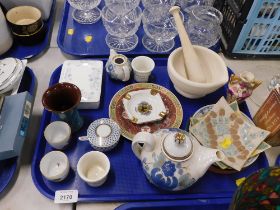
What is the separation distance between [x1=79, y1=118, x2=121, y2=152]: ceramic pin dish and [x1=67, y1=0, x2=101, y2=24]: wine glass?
48 centimetres

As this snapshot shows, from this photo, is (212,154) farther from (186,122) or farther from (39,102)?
(39,102)

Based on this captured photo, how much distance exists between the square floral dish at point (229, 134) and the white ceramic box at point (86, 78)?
0.28 metres

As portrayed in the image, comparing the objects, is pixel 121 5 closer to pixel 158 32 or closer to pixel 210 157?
pixel 158 32

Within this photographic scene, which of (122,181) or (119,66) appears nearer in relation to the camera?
(122,181)

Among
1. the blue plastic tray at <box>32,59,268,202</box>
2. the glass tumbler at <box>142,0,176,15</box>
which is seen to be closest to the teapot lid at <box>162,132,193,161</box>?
the blue plastic tray at <box>32,59,268,202</box>

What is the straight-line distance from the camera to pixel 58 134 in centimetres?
Answer: 68

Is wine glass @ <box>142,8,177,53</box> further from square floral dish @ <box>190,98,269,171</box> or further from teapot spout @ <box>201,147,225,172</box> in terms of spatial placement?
teapot spout @ <box>201,147,225,172</box>

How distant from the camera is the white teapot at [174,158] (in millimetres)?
517

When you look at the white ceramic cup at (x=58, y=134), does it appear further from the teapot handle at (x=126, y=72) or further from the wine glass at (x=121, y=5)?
the wine glass at (x=121, y=5)

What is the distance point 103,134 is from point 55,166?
0.14 m

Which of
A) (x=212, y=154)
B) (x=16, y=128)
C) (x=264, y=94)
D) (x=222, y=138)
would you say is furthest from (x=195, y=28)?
(x=16, y=128)

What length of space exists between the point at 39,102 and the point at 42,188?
10.7 inches

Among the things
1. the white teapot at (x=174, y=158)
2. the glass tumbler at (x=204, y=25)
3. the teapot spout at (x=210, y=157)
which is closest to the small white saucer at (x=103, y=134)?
the white teapot at (x=174, y=158)

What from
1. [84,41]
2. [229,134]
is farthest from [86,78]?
[229,134]
